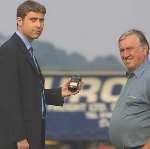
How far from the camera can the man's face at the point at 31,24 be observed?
14.0 feet

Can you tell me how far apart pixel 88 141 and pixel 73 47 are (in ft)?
5.31

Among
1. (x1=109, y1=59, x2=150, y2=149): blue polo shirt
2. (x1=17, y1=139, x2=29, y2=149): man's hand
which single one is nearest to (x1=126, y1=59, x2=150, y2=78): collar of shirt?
(x1=109, y1=59, x2=150, y2=149): blue polo shirt

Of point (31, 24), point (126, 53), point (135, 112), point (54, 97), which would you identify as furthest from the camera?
point (54, 97)

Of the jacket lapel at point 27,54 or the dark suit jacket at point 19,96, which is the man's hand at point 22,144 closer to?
the dark suit jacket at point 19,96

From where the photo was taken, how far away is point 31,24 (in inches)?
Result: 168

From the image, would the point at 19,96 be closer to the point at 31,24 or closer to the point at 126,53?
the point at 31,24

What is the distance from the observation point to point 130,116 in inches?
160

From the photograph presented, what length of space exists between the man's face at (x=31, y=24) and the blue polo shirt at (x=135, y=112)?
0.55 m

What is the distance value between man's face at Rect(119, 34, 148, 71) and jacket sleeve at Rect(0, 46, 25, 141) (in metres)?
0.57

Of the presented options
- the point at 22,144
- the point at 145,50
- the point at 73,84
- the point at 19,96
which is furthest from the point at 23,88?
the point at 145,50

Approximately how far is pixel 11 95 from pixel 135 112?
0.64 meters

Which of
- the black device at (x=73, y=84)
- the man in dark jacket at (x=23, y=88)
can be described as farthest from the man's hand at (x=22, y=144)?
the black device at (x=73, y=84)

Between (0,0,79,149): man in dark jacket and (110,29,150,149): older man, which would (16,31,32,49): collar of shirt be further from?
(110,29,150,149): older man

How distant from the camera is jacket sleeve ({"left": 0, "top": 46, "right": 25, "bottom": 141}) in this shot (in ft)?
13.5
